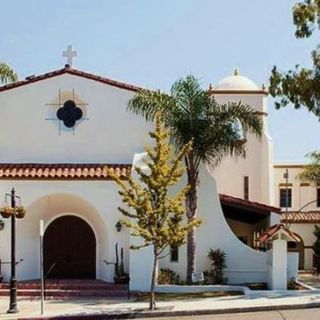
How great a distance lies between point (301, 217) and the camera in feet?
145

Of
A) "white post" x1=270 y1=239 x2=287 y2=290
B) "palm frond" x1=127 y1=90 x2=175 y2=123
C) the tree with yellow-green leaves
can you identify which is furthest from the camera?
"palm frond" x1=127 y1=90 x2=175 y2=123

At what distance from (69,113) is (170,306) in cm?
984

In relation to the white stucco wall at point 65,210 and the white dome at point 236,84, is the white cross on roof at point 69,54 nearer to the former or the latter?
the white stucco wall at point 65,210

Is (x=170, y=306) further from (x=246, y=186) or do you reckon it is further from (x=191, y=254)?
(x=246, y=186)

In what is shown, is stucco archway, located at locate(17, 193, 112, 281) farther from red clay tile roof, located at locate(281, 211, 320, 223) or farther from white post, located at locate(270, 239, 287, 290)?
red clay tile roof, located at locate(281, 211, 320, 223)

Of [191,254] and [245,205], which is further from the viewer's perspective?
[245,205]

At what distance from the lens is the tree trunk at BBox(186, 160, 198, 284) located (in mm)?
25125

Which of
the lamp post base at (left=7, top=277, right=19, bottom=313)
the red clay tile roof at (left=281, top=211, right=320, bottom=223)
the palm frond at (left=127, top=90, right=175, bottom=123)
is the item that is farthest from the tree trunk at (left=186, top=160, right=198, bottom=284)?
the red clay tile roof at (left=281, top=211, right=320, bottom=223)

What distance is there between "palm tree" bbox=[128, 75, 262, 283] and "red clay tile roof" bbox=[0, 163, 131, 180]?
92.8 inches

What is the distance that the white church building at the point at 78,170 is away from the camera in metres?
26.1

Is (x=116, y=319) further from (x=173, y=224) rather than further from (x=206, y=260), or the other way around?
(x=206, y=260)

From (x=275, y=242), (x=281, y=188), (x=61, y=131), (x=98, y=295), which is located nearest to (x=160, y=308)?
(x=98, y=295)

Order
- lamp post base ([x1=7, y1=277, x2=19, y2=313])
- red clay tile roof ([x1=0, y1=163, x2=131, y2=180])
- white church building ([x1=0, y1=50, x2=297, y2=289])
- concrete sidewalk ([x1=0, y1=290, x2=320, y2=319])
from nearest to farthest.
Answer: concrete sidewalk ([x1=0, y1=290, x2=320, y2=319]) < lamp post base ([x1=7, y1=277, x2=19, y2=313]) < red clay tile roof ([x1=0, y1=163, x2=131, y2=180]) < white church building ([x1=0, y1=50, x2=297, y2=289])

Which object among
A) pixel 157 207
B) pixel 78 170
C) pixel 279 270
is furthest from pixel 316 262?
pixel 157 207
